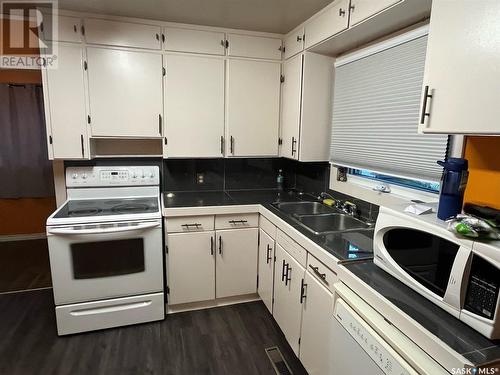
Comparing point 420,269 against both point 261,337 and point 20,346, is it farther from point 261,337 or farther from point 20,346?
point 20,346

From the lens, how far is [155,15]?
229 centimetres

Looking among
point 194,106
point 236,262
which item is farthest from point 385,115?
point 236,262

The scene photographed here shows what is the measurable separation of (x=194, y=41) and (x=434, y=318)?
8.00 feet

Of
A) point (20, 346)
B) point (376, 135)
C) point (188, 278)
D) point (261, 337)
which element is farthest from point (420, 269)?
point (20, 346)

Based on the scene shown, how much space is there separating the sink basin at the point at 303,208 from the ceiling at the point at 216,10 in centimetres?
143

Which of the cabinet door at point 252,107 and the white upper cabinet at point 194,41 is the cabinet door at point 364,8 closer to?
the cabinet door at point 252,107

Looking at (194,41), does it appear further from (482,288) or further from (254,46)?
(482,288)

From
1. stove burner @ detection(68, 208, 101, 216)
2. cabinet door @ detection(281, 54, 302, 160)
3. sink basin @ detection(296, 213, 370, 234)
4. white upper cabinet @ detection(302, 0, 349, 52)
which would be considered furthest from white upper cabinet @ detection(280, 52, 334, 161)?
stove burner @ detection(68, 208, 101, 216)

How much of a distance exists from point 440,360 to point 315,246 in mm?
811

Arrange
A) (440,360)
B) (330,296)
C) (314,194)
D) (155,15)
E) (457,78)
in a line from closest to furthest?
(440,360) → (457,78) → (330,296) → (155,15) → (314,194)

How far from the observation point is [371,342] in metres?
1.08

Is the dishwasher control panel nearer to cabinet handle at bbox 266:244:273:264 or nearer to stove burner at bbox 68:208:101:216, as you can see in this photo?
cabinet handle at bbox 266:244:273:264

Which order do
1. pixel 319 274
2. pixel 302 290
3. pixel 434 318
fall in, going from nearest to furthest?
1. pixel 434 318
2. pixel 319 274
3. pixel 302 290

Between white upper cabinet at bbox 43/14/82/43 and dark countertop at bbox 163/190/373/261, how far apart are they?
4.55ft
